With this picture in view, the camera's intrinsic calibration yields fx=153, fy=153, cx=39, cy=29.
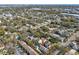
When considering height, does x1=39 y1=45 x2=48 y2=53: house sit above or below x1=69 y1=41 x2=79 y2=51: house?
below

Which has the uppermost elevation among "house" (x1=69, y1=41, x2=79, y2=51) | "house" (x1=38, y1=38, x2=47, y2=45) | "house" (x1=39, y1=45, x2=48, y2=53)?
"house" (x1=38, y1=38, x2=47, y2=45)

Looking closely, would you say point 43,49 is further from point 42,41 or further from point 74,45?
point 74,45

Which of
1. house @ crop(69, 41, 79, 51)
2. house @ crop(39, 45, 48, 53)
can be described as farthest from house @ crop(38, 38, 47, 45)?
house @ crop(69, 41, 79, 51)

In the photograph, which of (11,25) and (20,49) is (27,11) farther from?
(20,49)

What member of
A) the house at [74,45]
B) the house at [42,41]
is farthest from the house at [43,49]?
the house at [74,45]

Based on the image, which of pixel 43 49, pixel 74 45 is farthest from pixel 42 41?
pixel 74 45

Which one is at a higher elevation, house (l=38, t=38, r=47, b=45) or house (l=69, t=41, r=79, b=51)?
house (l=38, t=38, r=47, b=45)

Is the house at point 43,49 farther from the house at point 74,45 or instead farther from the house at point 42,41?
the house at point 74,45

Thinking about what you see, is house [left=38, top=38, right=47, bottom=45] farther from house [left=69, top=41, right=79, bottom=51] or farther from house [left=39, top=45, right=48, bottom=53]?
house [left=69, top=41, right=79, bottom=51]
